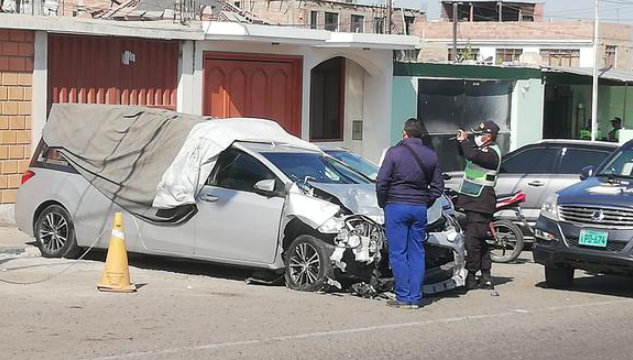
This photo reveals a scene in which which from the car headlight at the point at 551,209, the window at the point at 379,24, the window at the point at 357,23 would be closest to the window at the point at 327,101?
the car headlight at the point at 551,209

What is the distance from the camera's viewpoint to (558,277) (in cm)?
1277

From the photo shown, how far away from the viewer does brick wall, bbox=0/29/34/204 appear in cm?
1672

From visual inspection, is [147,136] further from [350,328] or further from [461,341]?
[461,341]

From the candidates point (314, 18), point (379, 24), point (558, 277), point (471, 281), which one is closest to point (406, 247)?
point (471, 281)

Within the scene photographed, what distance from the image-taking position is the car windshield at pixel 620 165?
13172mm

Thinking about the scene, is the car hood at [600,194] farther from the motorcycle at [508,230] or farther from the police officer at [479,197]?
the motorcycle at [508,230]

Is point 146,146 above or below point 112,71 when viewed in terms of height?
below

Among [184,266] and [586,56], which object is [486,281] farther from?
[586,56]

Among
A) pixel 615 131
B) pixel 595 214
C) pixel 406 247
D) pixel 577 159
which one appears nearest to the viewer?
pixel 406 247

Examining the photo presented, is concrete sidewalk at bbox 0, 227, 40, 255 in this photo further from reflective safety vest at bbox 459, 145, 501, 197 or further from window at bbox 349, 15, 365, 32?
window at bbox 349, 15, 365, 32

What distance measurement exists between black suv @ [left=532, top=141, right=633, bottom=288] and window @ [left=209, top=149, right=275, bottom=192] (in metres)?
3.33

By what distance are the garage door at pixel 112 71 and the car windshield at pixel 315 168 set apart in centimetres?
644

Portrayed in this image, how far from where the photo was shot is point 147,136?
13.4 m

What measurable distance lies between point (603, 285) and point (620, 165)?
5.03ft
